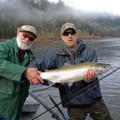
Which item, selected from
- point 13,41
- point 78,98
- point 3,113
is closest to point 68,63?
point 78,98

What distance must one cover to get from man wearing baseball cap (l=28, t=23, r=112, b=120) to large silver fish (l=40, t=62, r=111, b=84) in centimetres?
20

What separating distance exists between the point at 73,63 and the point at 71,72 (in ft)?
0.97

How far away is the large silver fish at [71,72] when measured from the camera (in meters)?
4.43

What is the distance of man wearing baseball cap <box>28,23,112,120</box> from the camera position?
4.78 metres

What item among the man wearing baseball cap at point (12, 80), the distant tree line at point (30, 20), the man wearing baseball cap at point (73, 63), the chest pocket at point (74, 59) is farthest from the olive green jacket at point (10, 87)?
the distant tree line at point (30, 20)

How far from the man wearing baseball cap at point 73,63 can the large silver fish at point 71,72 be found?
204mm

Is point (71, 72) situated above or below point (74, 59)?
below

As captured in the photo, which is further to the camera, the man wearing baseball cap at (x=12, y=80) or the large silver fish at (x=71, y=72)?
the large silver fish at (x=71, y=72)

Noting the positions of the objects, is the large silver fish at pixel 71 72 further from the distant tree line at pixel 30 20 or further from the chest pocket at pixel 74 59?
the distant tree line at pixel 30 20

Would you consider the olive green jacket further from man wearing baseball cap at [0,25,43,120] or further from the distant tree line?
the distant tree line

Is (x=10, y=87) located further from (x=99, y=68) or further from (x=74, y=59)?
(x=99, y=68)

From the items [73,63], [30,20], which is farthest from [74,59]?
[30,20]

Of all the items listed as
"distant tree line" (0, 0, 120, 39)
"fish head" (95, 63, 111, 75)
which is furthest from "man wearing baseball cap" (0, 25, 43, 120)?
"distant tree line" (0, 0, 120, 39)

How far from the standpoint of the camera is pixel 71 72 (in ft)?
14.8
